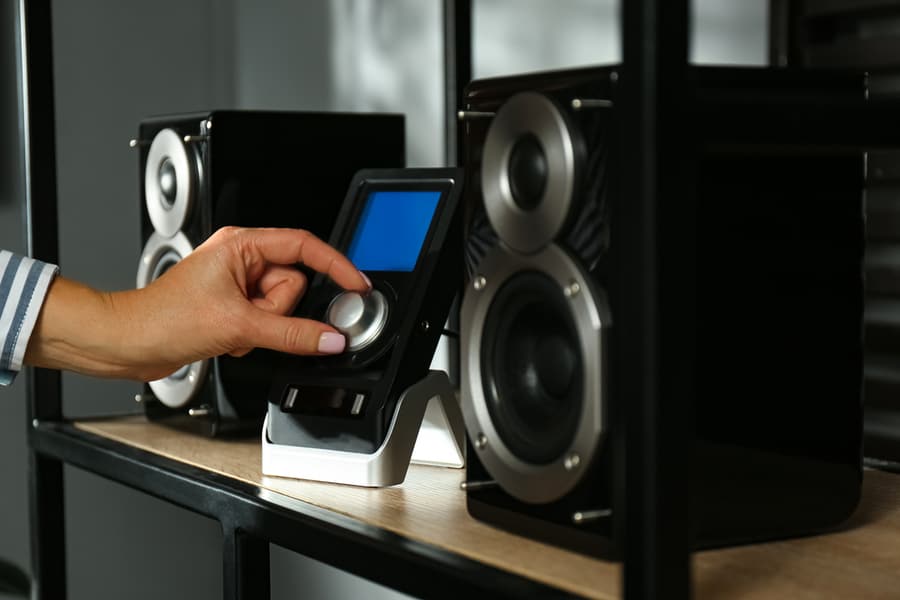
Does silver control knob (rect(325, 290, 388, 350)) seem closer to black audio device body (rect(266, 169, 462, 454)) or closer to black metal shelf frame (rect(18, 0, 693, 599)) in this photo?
black audio device body (rect(266, 169, 462, 454))

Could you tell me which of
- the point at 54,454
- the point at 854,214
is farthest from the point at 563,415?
the point at 54,454

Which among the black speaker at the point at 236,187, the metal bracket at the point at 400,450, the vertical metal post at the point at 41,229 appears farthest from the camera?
the vertical metal post at the point at 41,229

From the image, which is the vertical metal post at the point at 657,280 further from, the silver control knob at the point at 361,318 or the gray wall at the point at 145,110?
the gray wall at the point at 145,110

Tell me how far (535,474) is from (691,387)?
0.50 ft

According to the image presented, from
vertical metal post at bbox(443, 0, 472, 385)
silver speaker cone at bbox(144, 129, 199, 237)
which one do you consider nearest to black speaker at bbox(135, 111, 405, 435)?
silver speaker cone at bbox(144, 129, 199, 237)

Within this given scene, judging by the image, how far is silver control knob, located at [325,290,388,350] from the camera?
3.12ft

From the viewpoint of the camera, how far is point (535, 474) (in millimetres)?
723

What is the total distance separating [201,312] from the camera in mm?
963

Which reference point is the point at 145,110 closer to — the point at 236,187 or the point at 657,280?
the point at 236,187

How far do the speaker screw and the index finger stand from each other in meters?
0.32

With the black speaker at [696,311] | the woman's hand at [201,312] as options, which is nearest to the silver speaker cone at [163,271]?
the woman's hand at [201,312]

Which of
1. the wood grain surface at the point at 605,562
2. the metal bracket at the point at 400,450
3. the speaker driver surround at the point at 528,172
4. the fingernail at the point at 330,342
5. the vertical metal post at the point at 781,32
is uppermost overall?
the vertical metal post at the point at 781,32

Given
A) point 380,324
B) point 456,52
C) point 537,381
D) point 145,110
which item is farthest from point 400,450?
point 145,110

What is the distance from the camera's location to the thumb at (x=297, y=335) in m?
0.94
